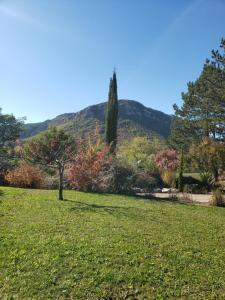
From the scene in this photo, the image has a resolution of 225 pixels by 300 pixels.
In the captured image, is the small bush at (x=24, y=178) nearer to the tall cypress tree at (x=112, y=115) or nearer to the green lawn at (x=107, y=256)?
the green lawn at (x=107, y=256)

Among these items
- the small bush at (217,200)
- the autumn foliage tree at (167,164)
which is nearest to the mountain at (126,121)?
the autumn foliage tree at (167,164)

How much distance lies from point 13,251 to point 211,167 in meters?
16.7

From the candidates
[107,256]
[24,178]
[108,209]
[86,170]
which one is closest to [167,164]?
[86,170]

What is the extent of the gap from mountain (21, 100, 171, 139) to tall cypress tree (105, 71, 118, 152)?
27902 mm

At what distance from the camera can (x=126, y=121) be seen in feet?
231

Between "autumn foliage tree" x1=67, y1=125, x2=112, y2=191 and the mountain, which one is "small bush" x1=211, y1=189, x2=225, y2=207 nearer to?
"autumn foliage tree" x1=67, y1=125, x2=112, y2=191

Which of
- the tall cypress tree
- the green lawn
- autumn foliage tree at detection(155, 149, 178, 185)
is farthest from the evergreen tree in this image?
the green lawn

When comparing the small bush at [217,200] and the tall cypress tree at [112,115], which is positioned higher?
the tall cypress tree at [112,115]

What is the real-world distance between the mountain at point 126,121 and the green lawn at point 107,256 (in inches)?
1955

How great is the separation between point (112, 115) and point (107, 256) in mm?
24114

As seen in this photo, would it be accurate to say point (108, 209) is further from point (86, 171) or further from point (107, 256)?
point (86, 171)

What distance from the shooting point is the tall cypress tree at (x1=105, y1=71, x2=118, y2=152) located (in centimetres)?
2902

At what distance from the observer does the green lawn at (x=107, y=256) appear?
15.9 feet

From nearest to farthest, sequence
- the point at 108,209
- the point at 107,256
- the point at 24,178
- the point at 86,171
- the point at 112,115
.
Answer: the point at 107,256, the point at 108,209, the point at 86,171, the point at 24,178, the point at 112,115
